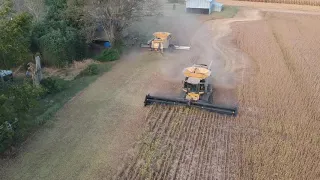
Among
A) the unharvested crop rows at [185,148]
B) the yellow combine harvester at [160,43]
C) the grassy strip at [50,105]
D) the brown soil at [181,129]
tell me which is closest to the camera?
the unharvested crop rows at [185,148]

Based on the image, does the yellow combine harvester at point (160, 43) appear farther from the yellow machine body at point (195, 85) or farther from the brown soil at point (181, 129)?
the yellow machine body at point (195, 85)

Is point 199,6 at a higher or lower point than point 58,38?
higher

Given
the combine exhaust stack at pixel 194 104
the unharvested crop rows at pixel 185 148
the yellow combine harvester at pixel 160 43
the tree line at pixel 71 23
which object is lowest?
the unharvested crop rows at pixel 185 148

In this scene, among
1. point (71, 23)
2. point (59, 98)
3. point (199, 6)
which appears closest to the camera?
point (59, 98)

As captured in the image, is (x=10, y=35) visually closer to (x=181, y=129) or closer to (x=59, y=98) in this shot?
(x=59, y=98)

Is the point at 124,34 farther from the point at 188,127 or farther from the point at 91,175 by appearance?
the point at 91,175

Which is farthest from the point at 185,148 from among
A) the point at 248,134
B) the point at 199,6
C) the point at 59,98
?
the point at 199,6

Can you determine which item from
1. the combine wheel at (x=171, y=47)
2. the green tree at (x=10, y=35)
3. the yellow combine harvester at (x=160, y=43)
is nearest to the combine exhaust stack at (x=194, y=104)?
the green tree at (x=10, y=35)
